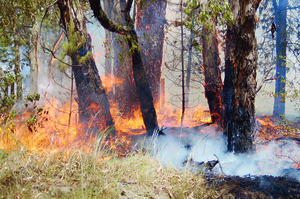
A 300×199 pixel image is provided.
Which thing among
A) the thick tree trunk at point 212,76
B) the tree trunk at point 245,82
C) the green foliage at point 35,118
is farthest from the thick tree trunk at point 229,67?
the green foliage at point 35,118

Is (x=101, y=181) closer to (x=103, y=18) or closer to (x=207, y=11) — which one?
(x=207, y=11)

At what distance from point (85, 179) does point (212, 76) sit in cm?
597

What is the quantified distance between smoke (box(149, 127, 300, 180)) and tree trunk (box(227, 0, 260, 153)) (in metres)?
0.32

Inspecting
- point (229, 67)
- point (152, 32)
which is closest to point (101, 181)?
point (229, 67)

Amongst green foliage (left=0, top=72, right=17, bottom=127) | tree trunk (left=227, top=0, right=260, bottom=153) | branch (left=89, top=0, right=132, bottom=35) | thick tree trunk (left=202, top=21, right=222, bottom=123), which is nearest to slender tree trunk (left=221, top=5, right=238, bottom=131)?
thick tree trunk (left=202, top=21, right=222, bottom=123)

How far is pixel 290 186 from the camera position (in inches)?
128

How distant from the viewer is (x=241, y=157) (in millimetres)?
4699

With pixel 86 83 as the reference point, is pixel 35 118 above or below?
below

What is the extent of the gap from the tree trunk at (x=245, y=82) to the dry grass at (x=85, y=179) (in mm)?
2147

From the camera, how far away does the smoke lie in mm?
4133

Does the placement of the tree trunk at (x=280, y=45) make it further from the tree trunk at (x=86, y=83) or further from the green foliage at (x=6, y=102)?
the green foliage at (x=6, y=102)

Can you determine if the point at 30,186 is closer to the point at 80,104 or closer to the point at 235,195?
the point at 235,195

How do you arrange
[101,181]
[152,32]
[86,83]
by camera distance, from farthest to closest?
[152,32] → [86,83] → [101,181]

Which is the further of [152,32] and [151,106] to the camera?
[152,32]
